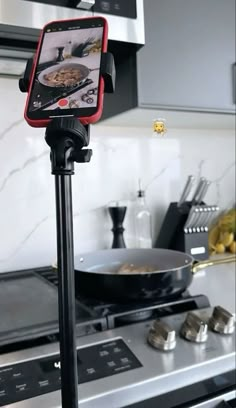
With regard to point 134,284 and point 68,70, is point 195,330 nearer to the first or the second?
point 134,284

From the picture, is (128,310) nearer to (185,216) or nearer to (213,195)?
(185,216)

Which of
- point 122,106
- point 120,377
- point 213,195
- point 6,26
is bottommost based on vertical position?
point 120,377

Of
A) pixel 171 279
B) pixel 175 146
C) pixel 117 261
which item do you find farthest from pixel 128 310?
pixel 175 146

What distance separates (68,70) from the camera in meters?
0.43

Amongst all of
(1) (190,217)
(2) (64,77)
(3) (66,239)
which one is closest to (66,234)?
(3) (66,239)

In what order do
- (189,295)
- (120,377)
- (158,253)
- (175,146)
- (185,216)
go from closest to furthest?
(120,377) → (189,295) → (158,253) → (185,216) → (175,146)

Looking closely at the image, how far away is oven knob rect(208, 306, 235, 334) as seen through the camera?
0.68 m

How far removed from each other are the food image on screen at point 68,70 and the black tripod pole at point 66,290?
0.27 feet

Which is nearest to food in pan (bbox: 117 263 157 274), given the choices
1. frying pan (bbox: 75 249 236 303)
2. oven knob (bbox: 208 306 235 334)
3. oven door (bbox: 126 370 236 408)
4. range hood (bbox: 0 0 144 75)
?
frying pan (bbox: 75 249 236 303)

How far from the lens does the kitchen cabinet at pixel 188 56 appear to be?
87 centimetres

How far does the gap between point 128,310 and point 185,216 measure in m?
0.50

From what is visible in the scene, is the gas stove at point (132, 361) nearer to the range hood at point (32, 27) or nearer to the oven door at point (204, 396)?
the oven door at point (204, 396)

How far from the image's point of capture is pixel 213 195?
139 centimetres

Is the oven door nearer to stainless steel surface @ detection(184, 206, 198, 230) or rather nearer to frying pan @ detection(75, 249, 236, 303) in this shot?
frying pan @ detection(75, 249, 236, 303)
